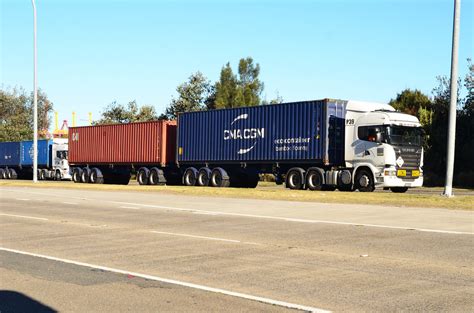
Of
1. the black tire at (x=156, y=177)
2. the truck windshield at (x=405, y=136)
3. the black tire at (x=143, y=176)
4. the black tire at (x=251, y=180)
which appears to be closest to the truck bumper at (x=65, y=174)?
the black tire at (x=143, y=176)

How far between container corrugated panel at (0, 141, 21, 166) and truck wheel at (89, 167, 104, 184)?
1659cm

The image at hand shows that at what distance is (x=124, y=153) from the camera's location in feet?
128

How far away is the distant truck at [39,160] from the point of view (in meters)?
49.1

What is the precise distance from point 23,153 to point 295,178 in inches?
1310

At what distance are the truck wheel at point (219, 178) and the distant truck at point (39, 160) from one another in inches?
767

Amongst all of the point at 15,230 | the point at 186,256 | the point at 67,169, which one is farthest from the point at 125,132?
the point at 186,256

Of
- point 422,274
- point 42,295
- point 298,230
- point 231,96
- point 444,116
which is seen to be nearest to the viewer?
point 42,295

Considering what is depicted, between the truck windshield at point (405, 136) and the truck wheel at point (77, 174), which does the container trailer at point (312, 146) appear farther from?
the truck wheel at point (77, 174)

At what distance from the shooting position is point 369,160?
86.6 ft

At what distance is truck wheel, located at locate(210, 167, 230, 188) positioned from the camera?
32.5 metres

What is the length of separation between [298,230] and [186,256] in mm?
4082

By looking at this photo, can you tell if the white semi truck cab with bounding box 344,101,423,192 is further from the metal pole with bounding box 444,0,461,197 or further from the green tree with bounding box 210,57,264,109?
the green tree with bounding box 210,57,264,109

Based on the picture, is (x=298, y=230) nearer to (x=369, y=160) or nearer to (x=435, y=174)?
(x=369, y=160)

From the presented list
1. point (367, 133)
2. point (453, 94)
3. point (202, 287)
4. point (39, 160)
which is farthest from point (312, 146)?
point (39, 160)
